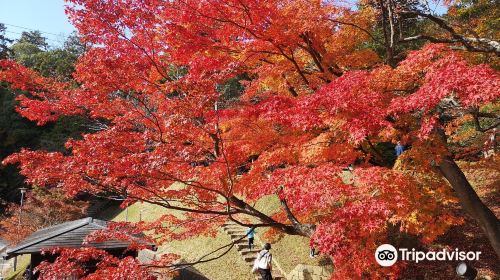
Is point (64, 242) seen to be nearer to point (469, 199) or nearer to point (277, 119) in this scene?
point (277, 119)

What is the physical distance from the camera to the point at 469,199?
27.8 ft

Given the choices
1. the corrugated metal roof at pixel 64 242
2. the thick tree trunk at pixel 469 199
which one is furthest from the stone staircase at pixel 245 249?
the thick tree trunk at pixel 469 199

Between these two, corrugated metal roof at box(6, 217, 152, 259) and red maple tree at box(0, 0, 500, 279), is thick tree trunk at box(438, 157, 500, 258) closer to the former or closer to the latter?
red maple tree at box(0, 0, 500, 279)

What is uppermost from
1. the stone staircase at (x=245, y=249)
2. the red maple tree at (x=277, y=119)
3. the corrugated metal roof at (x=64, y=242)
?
the red maple tree at (x=277, y=119)

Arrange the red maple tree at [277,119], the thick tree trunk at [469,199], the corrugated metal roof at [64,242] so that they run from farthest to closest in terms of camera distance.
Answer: the corrugated metal roof at [64,242]
the thick tree trunk at [469,199]
the red maple tree at [277,119]

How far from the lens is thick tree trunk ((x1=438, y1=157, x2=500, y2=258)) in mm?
8305

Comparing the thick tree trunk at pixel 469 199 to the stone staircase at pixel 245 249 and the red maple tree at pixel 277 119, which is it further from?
the stone staircase at pixel 245 249

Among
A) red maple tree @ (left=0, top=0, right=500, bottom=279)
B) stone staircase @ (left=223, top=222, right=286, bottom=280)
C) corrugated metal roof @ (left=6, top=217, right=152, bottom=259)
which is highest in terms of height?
red maple tree @ (left=0, top=0, right=500, bottom=279)

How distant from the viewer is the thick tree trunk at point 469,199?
27.2 ft

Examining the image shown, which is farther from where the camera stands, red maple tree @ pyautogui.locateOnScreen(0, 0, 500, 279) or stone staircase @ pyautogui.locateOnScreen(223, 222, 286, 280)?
stone staircase @ pyautogui.locateOnScreen(223, 222, 286, 280)

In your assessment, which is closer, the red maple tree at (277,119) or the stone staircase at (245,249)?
the red maple tree at (277,119)

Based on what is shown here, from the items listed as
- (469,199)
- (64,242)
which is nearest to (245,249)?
(64,242)

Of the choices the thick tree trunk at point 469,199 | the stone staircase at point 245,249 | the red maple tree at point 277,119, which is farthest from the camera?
the stone staircase at point 245,249

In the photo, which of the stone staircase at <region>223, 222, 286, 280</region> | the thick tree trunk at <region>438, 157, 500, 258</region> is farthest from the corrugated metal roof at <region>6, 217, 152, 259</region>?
the thick tree trunk at <region>438, 157, 500, 258</region>
